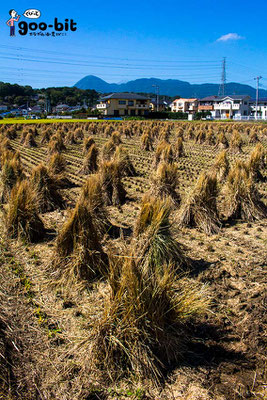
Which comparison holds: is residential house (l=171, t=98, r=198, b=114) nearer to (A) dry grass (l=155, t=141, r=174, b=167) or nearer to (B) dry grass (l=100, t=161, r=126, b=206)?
(A) dry grass (l=155, t=141, r=174, b=167)

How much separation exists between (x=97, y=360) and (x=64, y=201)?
5004mm

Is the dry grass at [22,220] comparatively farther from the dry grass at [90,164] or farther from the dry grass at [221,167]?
the dry grass at [221,167]

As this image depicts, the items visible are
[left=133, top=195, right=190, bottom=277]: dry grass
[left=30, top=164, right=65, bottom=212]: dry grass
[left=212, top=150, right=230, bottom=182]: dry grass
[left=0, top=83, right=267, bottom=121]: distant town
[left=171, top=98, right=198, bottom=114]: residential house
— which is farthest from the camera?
[left=171, top=98, right=198, bottom=114]: residential house

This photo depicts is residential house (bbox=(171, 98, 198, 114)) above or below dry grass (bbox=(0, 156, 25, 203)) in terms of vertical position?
above

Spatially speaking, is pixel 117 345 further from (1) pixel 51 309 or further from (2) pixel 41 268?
(2) pixel 41 268

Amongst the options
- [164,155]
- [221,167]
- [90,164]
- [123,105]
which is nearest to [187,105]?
[123,105]

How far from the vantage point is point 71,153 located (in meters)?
16.0

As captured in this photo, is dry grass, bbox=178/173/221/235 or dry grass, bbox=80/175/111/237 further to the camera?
dry grass, bbox=178/173/221/235

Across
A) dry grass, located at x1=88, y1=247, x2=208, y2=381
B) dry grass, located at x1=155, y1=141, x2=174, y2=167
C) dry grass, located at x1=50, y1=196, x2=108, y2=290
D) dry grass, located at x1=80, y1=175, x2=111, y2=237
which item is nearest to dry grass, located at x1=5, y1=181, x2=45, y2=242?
dry grass, located at x1=80, y1=175, x2=111, y2=237

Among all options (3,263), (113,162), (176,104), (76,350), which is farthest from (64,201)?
(176,104)

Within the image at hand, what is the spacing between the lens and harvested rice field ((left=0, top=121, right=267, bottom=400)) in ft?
8.79

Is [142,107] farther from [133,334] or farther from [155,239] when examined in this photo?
[133,334]

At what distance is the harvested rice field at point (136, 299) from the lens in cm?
268

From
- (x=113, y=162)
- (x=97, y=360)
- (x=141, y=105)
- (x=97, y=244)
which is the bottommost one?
(x=97, y=360)
